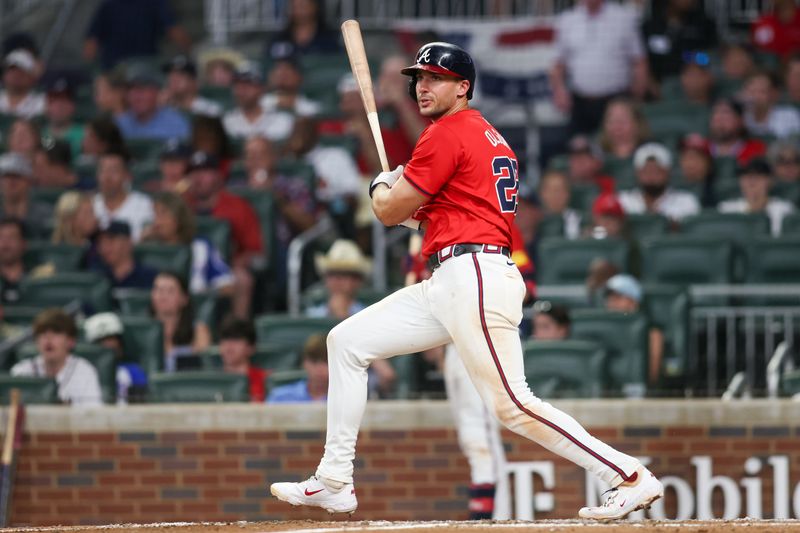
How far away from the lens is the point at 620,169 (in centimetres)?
1181

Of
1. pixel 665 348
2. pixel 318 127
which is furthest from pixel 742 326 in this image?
pixel 318 127

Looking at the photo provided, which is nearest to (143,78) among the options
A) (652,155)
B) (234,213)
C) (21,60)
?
(21,60)

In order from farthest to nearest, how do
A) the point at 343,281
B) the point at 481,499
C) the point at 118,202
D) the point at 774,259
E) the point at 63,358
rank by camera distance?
1. the point at 118,202
2. the point at 774,259
3. the point at 343,281
4. the point at 63,358
5. the point at 481,499

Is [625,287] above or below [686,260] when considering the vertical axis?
below

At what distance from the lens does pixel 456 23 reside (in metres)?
14.8

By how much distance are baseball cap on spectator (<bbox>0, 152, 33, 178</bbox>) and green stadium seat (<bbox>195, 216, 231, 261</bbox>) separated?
1.64 meters

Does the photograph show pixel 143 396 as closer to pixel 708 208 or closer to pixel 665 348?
pixel 665 348

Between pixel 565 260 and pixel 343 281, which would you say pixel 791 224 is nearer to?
pixel 565 260

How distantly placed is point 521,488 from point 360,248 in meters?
3.34

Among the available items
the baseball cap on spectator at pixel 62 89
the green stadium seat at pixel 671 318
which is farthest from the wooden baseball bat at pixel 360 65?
the baseball cap on spectator at pixel 62 89

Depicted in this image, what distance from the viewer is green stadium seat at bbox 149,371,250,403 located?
8773 millimetres

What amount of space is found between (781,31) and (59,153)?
6266mm

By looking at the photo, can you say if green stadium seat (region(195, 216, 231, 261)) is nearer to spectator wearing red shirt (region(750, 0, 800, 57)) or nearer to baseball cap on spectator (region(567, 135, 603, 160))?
baseball cap on spectator (region(567, 135, 603, 160))

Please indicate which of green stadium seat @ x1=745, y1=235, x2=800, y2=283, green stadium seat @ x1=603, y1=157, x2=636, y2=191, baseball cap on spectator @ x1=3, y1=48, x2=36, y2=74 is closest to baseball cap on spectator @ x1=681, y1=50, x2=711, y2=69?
green stadium seat @ x1=603, y1=157, x2=636, y2=191
